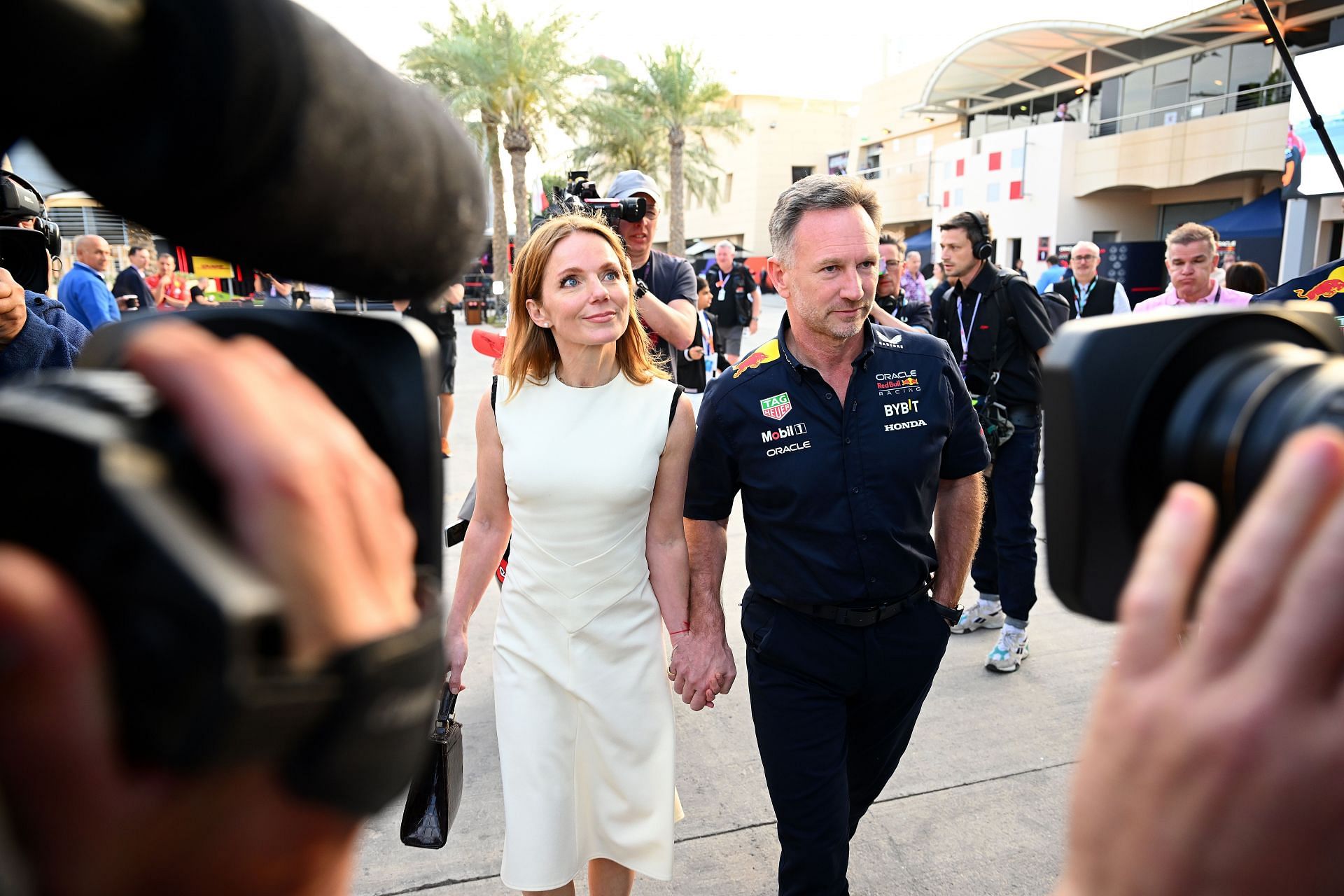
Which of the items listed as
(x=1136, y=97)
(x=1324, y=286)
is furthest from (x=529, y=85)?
(x=1324, y=286)

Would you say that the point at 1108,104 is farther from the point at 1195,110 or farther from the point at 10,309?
the point at 10,309

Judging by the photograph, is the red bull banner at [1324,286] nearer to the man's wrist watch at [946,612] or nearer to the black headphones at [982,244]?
the black headphones at [982,244]

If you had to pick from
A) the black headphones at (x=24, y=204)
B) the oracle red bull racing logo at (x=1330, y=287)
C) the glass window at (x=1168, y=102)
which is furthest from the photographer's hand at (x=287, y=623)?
the glass window at (x=1168, y=102)

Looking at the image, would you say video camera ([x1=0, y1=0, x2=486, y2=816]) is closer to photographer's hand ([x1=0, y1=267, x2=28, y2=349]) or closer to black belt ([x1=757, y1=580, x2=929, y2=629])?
black belt ([x1=757, y1=580, x2=929, y2=629])

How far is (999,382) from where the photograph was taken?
474 cm

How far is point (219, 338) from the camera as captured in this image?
1.75 feet

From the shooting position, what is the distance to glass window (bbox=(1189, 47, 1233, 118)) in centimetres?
2258

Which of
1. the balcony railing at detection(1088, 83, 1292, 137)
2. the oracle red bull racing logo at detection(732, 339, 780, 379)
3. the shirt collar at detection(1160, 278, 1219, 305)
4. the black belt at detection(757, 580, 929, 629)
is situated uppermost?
the balcony railing at detection(1088, 83, 1292, 137)

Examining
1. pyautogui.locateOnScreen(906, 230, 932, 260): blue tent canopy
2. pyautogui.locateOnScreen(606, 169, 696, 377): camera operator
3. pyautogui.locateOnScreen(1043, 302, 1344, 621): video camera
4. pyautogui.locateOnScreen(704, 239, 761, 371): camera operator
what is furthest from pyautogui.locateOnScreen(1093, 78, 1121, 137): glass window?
pyautogui.locateOnScreen(1043, 302, 1344, 621): video camera

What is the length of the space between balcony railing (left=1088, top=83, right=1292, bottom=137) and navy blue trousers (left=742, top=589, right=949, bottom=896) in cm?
2231

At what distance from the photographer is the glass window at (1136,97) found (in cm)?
2488

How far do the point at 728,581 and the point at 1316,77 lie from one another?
1196 centimetres

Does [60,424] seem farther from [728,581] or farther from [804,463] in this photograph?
[728,581]

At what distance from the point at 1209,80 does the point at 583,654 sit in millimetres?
27122
